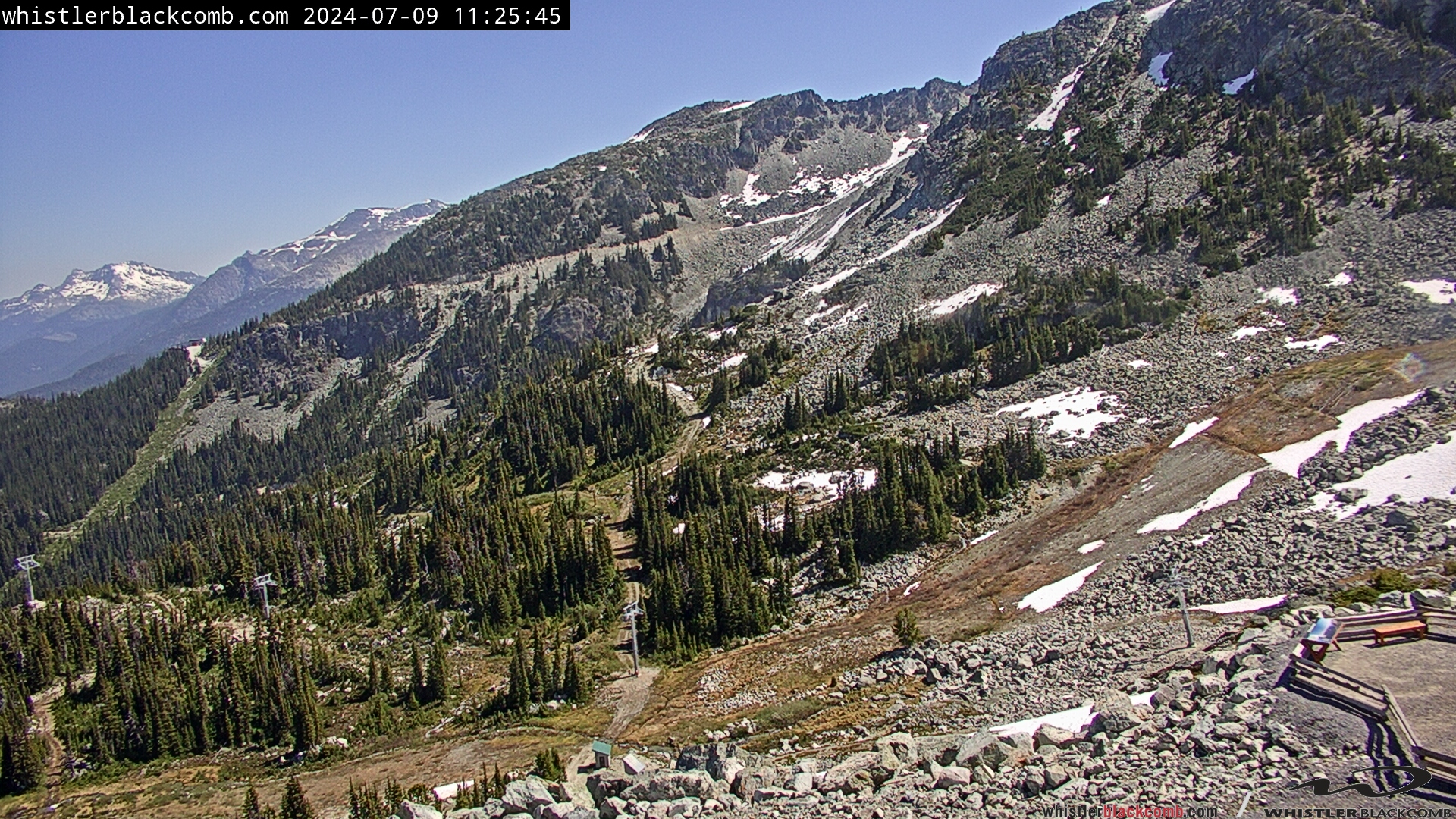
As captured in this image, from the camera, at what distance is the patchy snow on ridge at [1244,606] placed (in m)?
36.9

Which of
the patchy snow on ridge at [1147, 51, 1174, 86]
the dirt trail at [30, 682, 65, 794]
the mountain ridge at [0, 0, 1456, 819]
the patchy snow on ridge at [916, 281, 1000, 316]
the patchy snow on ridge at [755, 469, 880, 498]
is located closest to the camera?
the mountain ridge at [0, 0, 1456, 819]

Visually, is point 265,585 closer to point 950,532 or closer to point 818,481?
point 818,481

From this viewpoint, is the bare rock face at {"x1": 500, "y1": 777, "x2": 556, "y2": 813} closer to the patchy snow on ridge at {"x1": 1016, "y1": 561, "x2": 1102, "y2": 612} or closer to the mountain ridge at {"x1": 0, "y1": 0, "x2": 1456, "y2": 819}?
the mountain ridge at {"x1": 0, "y1": 0, "x2": 1456, "y2": 819}

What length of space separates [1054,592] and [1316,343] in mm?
42390

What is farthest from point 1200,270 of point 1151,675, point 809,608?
point 1151,675

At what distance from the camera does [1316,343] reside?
7081 cm

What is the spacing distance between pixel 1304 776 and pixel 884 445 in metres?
61.9

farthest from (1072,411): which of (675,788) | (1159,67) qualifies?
(1159,67)

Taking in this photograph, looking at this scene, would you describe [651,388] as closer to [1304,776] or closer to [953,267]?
[953,267]

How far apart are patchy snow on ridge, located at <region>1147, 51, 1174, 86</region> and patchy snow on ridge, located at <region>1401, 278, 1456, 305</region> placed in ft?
270

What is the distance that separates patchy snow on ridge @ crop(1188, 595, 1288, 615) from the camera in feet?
121

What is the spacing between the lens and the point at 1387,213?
84000mm

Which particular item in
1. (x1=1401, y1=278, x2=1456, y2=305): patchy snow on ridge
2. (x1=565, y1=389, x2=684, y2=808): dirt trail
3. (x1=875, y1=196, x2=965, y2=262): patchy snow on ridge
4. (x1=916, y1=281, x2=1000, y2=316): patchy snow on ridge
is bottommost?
(x1=565, y1=389, x2=684, y2=808): dirt trail

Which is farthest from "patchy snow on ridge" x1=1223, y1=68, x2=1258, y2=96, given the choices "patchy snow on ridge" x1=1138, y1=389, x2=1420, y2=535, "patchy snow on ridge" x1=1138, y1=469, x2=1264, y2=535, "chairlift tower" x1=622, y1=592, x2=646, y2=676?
"chairlift tower" x1=622, y1=592, x2=646, y2=676
